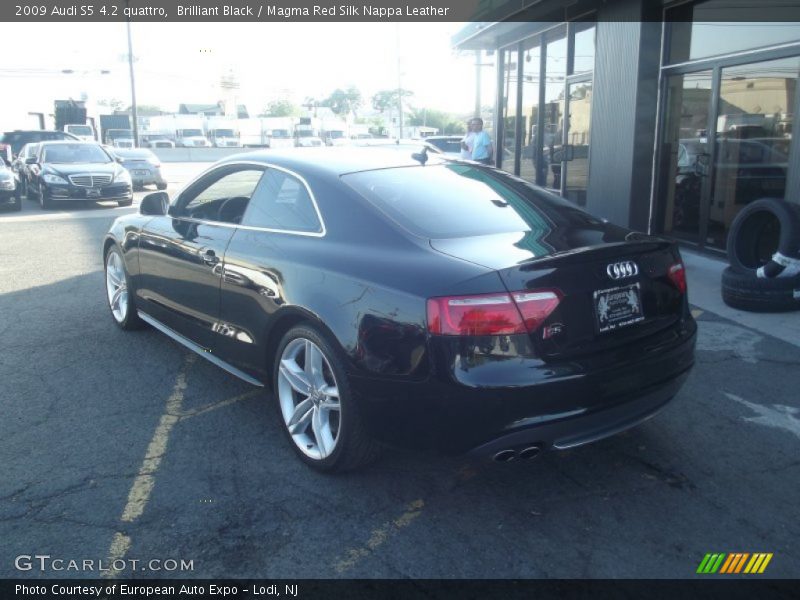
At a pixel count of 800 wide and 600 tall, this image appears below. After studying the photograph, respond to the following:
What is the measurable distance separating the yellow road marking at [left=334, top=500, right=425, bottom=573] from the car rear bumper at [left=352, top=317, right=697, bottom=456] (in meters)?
0.35

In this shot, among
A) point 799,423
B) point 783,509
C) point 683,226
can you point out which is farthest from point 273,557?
point 683,226

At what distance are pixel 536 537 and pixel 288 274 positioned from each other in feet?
5.84

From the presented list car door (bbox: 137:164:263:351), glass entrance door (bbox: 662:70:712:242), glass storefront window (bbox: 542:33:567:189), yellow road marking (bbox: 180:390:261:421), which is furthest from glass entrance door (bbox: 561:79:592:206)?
yellow road marking (bbox: 180:390:261:421)

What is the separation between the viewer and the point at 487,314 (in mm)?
2975

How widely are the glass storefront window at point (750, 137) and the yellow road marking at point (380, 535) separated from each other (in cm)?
633

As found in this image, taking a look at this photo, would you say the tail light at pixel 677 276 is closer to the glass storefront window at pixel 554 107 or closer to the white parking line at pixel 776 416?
the white parking line at pixel 776 416

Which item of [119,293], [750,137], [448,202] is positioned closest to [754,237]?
[750,137]

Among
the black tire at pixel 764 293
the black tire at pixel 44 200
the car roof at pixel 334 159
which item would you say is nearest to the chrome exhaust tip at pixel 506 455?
the car roof at pixel 334 159

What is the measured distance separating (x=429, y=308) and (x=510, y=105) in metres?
13.0

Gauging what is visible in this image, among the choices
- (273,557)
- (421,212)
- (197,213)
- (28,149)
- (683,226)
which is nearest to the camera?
(273,557)

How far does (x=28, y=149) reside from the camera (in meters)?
19.6

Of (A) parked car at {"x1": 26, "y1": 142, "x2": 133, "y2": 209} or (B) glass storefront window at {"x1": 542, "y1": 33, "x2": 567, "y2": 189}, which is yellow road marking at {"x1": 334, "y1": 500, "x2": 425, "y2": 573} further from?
(A) parked car at {"x1": 26, "y1": 142, "x2": 133, "y2": 209}

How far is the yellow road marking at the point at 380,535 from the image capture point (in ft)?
9.67

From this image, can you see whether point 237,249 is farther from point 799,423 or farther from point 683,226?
point 683,226
